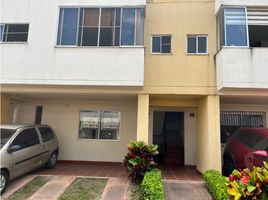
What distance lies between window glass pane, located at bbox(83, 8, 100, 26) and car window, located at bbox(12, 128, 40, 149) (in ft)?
15.2

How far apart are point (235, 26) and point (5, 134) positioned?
8968mm

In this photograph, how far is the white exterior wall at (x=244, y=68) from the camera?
7.82m

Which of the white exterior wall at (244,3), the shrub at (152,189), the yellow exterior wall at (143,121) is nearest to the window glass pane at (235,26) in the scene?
the white exterior wall at (244,3)

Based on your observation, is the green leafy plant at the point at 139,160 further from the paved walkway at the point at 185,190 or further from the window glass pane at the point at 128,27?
the window glass pane at the point at 128,27

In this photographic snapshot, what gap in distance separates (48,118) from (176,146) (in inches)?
266

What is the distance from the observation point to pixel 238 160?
780cm

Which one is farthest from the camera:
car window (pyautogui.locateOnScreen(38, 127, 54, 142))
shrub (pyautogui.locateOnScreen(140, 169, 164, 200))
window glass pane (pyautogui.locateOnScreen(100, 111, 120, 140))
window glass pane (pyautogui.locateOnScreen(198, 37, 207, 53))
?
window glass pane (pyautogui.locateOnScreen(100, 111, 120, 140))

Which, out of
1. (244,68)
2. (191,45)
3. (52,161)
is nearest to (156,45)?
(191,45)

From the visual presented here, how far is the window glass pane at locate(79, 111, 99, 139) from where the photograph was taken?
36.5 ft

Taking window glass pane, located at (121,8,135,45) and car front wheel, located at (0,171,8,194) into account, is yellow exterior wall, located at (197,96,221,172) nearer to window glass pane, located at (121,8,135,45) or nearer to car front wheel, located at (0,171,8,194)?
window glass pane, located at (121,8,135,45)

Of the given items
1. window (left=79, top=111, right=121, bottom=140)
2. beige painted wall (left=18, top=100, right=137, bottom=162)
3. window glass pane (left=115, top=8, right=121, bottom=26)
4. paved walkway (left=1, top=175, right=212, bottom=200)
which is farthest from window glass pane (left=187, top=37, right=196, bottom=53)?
paved walkway (left=1, top=175, right=212, bottom=200)

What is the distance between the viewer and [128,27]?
8695 millimetres

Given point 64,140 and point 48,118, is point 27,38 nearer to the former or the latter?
point 48,118

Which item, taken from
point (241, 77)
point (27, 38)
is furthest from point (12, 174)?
point (241, 77)
